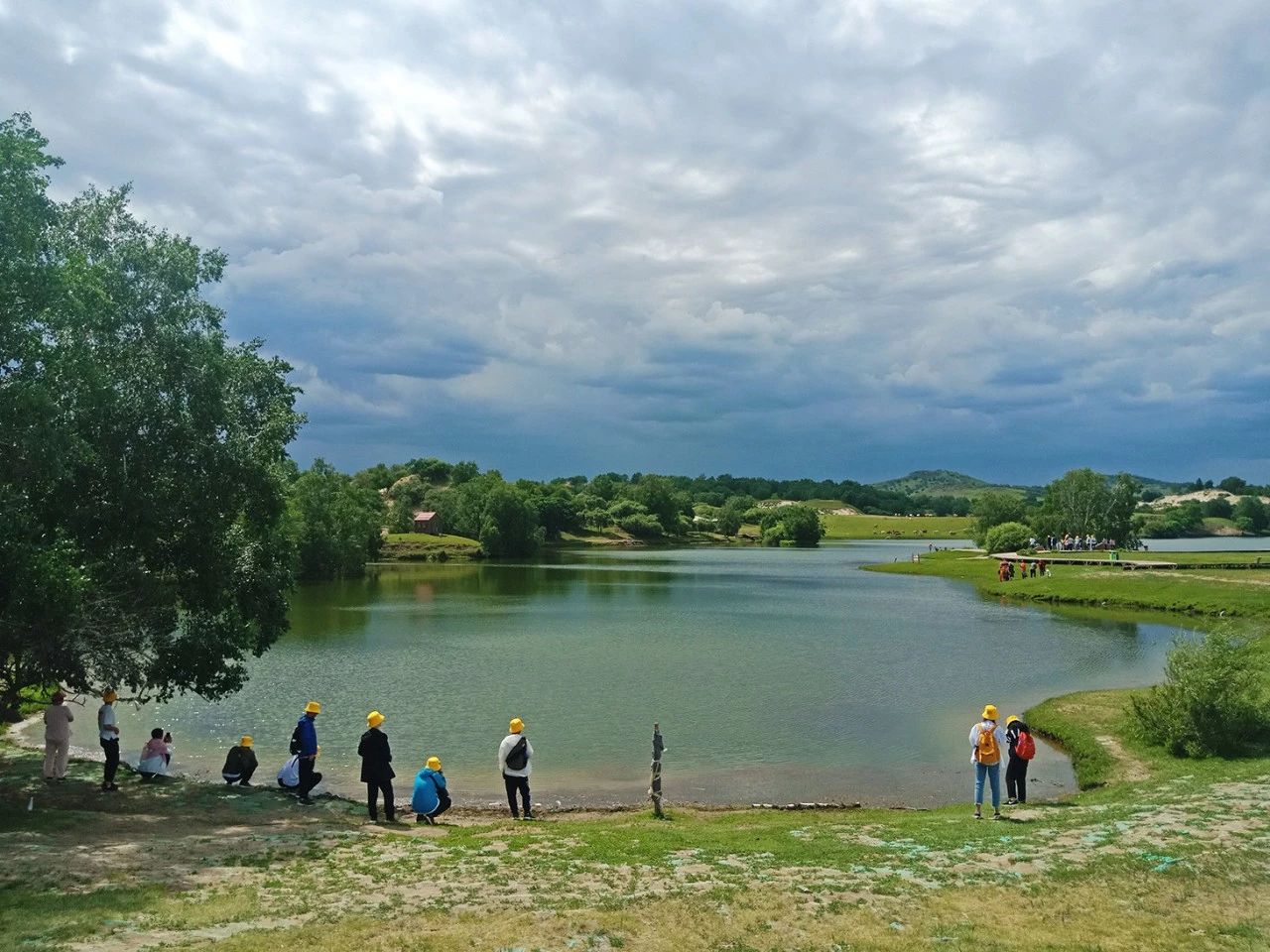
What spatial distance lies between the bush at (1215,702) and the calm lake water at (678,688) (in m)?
3.43

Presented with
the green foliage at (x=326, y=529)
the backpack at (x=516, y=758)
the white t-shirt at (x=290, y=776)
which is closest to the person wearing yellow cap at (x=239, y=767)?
the white t-shirt at (x=290, y=776)

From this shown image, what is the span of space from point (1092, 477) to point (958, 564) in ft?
112

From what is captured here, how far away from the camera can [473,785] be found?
2528 centimetres

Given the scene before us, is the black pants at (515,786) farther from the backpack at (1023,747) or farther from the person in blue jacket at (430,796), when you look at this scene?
the backpack at (1023,747)

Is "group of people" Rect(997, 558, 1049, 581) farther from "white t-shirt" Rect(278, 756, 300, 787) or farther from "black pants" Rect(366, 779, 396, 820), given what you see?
"black pants" Rect(366, 779, 396, 820)

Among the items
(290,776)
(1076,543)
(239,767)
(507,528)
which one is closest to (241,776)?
(239,767)

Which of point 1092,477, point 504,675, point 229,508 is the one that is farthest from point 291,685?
point 1092,477

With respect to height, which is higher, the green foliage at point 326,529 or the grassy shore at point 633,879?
the green foliage at point 326,529

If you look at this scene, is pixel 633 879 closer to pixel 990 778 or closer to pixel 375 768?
pixel 375 768

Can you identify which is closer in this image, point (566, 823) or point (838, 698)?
point (566, 823)

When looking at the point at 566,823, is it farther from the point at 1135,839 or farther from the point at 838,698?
the point at 838,698

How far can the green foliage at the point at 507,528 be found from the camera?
527 ft

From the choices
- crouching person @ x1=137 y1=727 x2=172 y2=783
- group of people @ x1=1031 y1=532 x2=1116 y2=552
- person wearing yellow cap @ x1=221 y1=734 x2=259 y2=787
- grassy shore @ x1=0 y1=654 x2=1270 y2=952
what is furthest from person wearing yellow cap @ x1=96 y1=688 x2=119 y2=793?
group of people @ x1=1031 y1=532 x2=1116 y2=552

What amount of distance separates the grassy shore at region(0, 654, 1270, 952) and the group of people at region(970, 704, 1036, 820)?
2.94 ft
